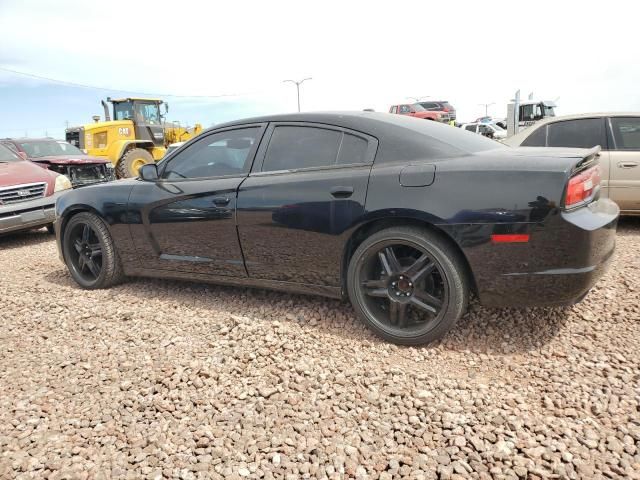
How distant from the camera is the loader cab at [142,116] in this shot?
1413cm

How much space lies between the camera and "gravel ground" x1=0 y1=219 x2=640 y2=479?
6.31 ft

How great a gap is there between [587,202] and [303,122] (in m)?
1.85

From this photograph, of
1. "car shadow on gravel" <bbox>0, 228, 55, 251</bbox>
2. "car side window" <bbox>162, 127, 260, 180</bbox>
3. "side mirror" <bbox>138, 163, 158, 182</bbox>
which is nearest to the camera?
"car side window" <bbox>162, 127, 260, 180</bbox>

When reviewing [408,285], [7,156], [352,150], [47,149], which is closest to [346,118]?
[352,150]

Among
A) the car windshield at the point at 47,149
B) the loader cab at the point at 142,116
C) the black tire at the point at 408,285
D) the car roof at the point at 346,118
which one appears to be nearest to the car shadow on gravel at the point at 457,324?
the black tire at the point at 408,285

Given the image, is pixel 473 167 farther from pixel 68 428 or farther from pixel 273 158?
pixel 68 428

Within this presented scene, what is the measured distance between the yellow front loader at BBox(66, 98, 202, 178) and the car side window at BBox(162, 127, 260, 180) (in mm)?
10149

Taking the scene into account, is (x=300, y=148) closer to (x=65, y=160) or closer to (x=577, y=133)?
(x=577, y=133)

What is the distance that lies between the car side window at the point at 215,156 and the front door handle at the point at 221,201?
223mm

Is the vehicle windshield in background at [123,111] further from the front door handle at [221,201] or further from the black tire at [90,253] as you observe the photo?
the front door handle at [221,201]

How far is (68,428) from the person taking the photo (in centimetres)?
223

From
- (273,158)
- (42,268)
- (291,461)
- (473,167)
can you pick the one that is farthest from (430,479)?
(42,268)

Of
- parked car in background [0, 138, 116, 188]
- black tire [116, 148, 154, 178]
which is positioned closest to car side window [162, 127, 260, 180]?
parked car in background [0, 138, 116, 188]

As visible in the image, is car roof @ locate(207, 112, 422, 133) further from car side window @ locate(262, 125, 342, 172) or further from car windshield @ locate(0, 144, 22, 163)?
car windshield @ locate(0, 144, 22, 163)
